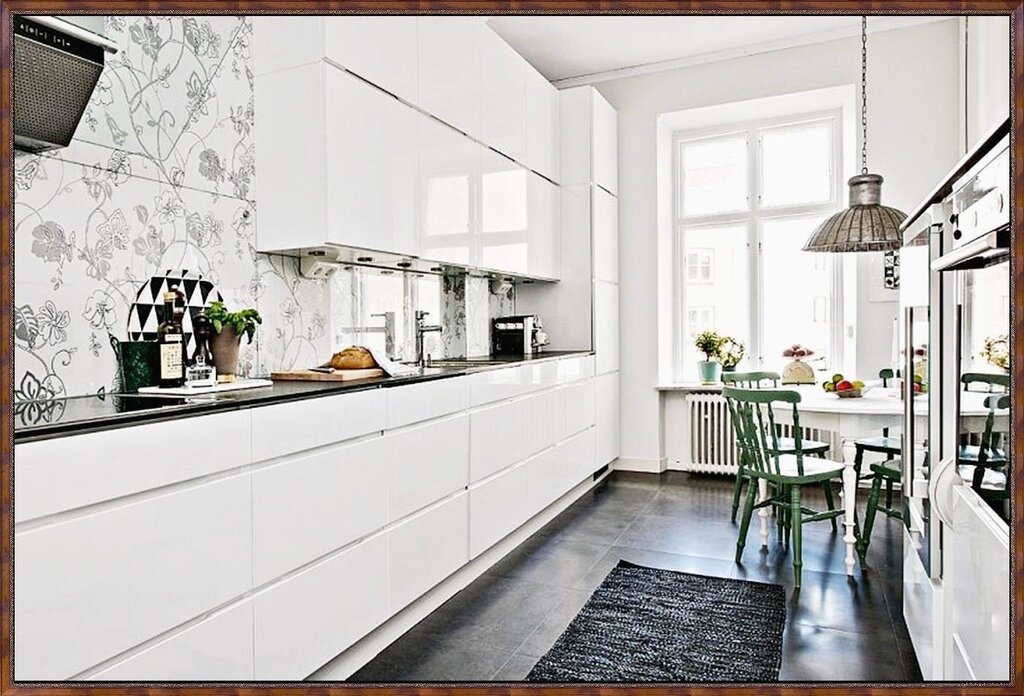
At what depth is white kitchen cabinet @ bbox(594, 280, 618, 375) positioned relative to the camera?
4.64m

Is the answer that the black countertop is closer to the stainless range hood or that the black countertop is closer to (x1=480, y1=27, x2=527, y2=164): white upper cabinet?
the stainless range hood

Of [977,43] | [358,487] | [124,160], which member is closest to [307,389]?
[358,487]

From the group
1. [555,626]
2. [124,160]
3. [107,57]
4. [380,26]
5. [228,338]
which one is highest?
[380,26]

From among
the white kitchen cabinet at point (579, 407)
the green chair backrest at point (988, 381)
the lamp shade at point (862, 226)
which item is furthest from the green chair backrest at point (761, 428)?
the green chair backrest at point (988, 381)

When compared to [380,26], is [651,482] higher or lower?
lower

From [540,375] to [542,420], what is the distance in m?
0.24

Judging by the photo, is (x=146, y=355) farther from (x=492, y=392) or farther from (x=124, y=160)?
(x=492, y=392)

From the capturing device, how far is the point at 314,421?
200cm

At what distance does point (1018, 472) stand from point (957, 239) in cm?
61

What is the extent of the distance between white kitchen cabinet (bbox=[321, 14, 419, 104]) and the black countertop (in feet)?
3.93

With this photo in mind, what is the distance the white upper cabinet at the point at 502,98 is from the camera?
355cm

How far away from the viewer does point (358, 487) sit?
2176mm

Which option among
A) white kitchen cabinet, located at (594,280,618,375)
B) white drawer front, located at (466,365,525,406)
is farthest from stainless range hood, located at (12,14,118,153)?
white kitchen cabinet, located at (594,280,618,375)

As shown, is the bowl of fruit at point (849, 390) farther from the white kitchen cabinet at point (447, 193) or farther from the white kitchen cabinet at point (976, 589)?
the white kitchen cabinet at point (447, 193)
